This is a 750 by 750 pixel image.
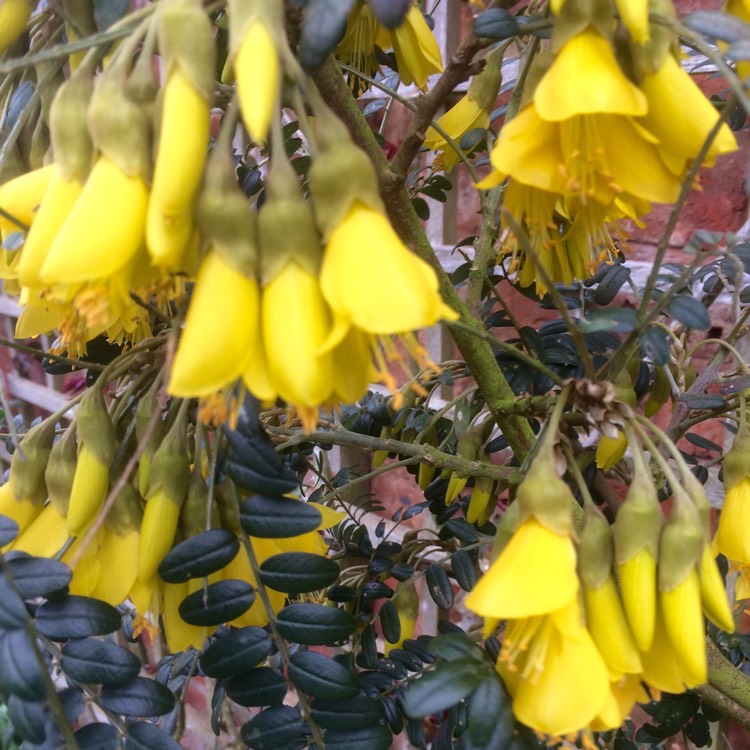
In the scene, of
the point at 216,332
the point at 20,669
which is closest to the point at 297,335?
the point at 216,332

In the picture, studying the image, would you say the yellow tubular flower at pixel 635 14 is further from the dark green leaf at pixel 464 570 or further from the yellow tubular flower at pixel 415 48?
the dark green leaf at pixel 464 570

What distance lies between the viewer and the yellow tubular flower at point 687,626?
14.4 inches

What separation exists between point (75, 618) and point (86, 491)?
81 millimetres

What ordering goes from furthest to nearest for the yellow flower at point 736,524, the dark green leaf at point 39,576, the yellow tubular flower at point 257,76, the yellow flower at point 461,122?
the yellow flower at point 461,122, the yellow flower at point 736,524, the dark green leaf at point 39,576, the yellow tubular flower at point 257,76

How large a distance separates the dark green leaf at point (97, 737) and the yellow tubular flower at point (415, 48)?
1.94 ft

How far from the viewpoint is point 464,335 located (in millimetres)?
573

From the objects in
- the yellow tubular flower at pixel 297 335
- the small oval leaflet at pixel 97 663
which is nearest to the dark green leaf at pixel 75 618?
the small oval leaflet at pixel 97 663

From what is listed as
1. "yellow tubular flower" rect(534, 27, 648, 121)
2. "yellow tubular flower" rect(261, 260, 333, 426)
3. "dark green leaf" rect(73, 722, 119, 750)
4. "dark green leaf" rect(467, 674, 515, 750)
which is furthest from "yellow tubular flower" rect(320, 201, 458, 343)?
"dark green leaf" rect(73, 722, 119, 750)

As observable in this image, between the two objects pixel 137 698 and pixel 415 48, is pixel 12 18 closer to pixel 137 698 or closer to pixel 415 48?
pixel 415 48

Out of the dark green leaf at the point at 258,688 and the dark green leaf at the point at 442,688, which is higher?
the dark green leaf at the point at 442,688

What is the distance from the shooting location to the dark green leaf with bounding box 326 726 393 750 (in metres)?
0.47

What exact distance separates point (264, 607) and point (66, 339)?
0.76 feet

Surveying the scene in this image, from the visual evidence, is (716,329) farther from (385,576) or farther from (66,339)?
(66,339)

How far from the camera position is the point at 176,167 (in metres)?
0.30
